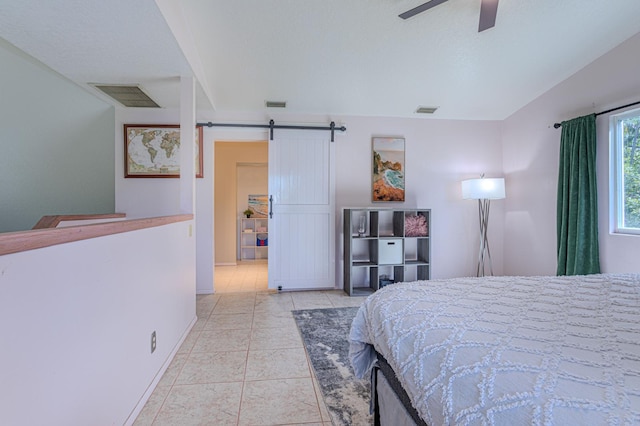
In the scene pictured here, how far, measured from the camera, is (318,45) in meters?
2.84

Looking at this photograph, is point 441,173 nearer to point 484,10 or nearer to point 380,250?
point 380,250

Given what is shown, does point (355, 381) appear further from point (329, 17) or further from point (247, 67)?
point (247, 67)

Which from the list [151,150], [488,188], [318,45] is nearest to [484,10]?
[318,45]

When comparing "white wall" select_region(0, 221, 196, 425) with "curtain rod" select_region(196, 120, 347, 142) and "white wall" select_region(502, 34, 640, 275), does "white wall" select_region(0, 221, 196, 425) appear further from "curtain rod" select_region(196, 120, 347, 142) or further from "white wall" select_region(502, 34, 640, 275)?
"white wall" select_region(502, 34, 640, 275)

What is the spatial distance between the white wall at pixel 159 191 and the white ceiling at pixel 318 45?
0.37 meters

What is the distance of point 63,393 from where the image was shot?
1009mm

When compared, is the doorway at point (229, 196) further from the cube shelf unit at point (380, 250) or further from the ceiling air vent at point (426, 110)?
the ceiling air vent at point (426, 110)

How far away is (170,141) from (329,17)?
7.60 feet

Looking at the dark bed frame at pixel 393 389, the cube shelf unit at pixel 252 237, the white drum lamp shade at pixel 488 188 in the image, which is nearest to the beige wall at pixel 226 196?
the cube shelf unit at pixel 252 237

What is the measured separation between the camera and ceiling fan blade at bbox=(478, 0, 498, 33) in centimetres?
195

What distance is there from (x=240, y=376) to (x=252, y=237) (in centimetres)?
454

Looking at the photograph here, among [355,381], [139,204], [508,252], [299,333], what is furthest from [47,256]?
[508,252]

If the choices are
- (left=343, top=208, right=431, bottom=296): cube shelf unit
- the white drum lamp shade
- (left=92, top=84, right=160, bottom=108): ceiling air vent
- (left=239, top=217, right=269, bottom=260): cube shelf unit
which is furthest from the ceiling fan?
(left=239, top=217, right=269, bottom=260): cube shelf unit

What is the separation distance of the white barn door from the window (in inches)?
111
